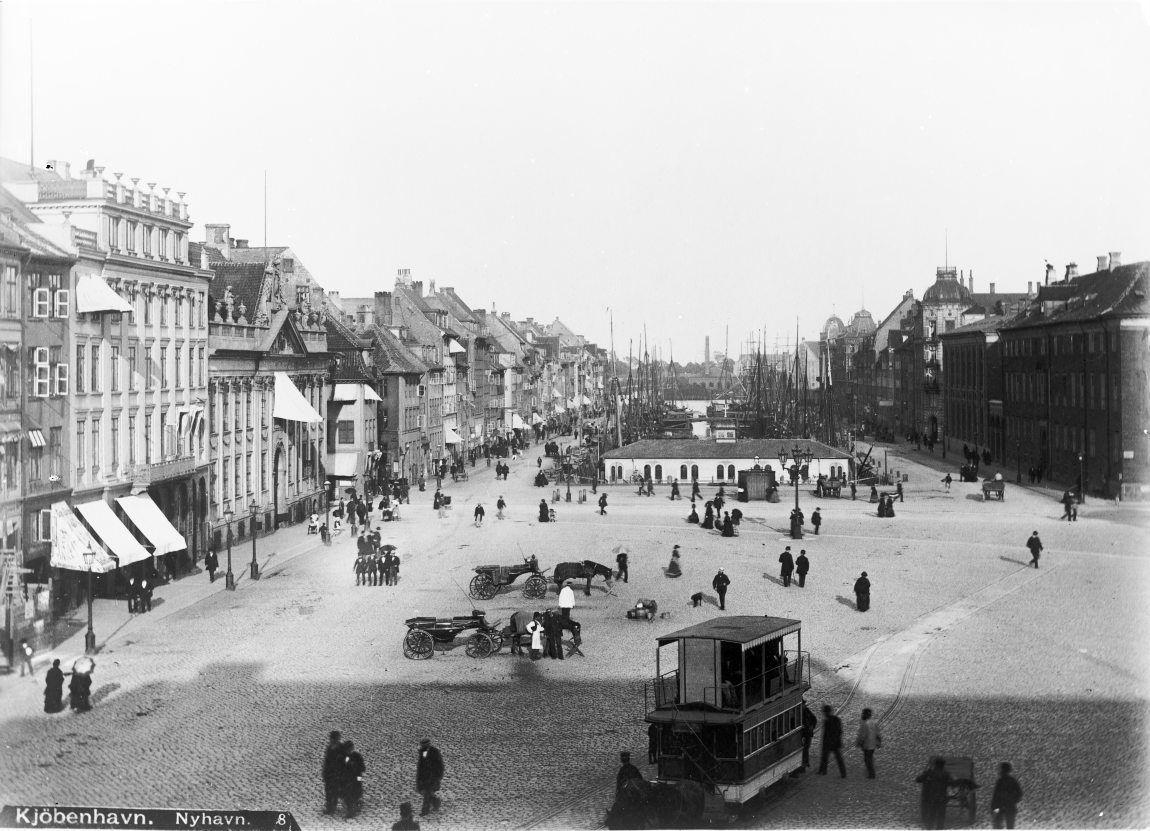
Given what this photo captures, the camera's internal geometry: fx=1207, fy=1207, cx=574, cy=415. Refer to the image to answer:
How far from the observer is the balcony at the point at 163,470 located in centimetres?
Result: 3738

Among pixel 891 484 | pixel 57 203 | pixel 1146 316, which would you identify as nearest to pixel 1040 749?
pixel 57 203

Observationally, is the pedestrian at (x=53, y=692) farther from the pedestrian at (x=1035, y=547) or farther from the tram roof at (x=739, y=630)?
the pedestrian at (x=1035, y=547)

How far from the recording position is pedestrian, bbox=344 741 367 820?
17203 mm

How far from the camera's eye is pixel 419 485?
74688 mm

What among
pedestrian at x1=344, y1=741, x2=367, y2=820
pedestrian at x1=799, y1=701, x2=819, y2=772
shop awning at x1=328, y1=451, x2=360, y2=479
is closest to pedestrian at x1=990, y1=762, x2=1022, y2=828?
pedestrian at x1=799, y1=701, x2=819, y2=772

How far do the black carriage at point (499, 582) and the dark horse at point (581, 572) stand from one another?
0.57m

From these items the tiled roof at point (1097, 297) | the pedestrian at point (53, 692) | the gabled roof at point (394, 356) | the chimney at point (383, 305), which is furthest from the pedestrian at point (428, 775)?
the chimney at point (383, 305)

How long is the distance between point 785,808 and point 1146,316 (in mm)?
46187

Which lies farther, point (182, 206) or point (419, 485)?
point (419, 485)

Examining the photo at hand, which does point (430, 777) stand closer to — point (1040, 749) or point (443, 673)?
point (443, 673)

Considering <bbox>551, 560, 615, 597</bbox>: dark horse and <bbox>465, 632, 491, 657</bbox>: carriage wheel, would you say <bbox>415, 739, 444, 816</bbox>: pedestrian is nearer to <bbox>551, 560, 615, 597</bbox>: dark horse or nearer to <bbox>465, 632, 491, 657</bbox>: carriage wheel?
<bbox>465, 632, 491, 657</bbox>: carriage wheel

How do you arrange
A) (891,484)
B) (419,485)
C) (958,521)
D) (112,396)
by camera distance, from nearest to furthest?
(112,396) < (958,521) < (891,484) < (419,485)

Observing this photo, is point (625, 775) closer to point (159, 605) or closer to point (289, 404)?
point (159, 605)

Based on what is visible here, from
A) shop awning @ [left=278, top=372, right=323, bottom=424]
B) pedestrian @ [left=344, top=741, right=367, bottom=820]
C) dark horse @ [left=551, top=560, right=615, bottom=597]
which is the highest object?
shop awning @ [left=278, top=372, right=323, bottom=424]
